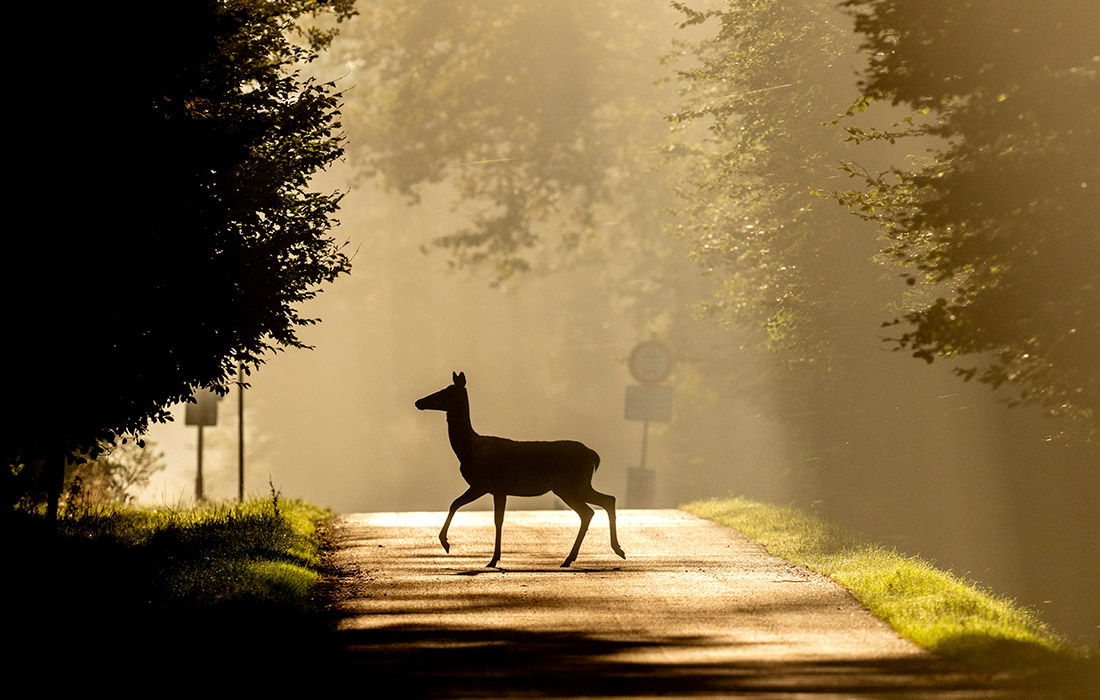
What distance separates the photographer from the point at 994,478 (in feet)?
92.8

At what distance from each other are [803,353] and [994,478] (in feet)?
16.5

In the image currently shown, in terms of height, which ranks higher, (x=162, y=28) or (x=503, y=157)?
(x=503, y=157)

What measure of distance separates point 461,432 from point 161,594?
4142 mm

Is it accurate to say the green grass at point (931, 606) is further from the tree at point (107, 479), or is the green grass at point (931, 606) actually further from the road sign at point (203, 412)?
the road sign at point (203, 412)

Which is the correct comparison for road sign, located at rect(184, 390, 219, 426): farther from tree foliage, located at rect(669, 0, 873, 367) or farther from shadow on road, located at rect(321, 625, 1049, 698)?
shadow on road, located at rect(321, 625, 1049, 698)

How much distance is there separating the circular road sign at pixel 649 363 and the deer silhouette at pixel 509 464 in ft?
55.2

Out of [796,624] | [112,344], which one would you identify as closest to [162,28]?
[112,344]

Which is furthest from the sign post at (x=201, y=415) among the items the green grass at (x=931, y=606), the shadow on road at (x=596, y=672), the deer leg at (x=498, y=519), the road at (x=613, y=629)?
the shadow on road at (x=596, y=672)

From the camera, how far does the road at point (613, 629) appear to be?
9.35 metres

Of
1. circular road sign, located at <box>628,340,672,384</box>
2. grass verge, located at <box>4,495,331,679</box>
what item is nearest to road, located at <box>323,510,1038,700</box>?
grass verge, located at <box>4,495,331,679</box>

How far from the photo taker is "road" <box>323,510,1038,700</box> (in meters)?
9.35

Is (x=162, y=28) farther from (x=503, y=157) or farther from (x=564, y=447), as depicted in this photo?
(x=503, y=157)

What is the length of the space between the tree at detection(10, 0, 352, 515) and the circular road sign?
1439 centimetres

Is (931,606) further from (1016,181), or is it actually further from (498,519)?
(498,519)
